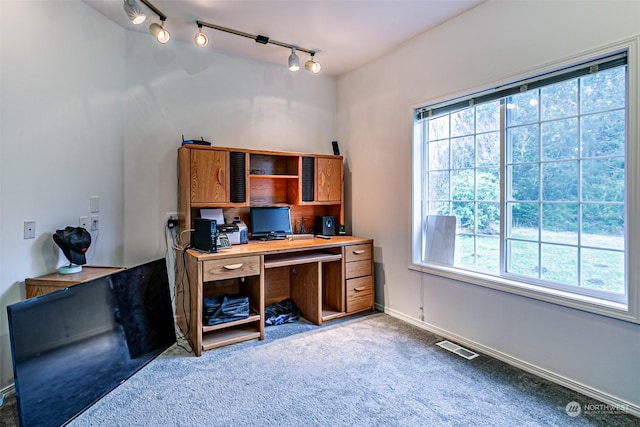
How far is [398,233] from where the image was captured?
3406 mm

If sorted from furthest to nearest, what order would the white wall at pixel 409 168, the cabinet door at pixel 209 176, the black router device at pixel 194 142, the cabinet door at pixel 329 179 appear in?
the cabinet door at pixel 329 179 < the black router device at pixel 194 142 < the cabinet door at pixel 209 176 < the white wall at pixel 409 168

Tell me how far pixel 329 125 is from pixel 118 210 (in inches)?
98.5

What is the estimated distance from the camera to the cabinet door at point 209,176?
2998mm

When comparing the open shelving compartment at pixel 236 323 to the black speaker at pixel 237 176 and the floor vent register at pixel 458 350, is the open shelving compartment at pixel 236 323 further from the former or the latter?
the floor vent register at pixel 458 350

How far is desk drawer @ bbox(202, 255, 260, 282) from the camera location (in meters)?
2.65

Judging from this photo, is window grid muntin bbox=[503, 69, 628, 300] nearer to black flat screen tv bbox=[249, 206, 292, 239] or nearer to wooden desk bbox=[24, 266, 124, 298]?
black flat screen tv bbox=[249, 206, 292, 239]

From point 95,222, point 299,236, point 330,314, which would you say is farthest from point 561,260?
point 95,222

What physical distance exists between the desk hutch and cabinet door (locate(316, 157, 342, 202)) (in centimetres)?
1

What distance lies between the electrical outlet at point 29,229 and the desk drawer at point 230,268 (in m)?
1.10

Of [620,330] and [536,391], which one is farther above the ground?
[620,330]

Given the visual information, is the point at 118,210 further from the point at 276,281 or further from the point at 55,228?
the point at 276,281

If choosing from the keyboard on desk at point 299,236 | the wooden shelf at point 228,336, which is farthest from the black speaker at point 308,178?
the wooden shelf at point 228,336

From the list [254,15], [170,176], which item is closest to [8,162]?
[170,176]

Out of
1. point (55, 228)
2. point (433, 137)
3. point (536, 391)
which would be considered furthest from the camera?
point (433, 137)
